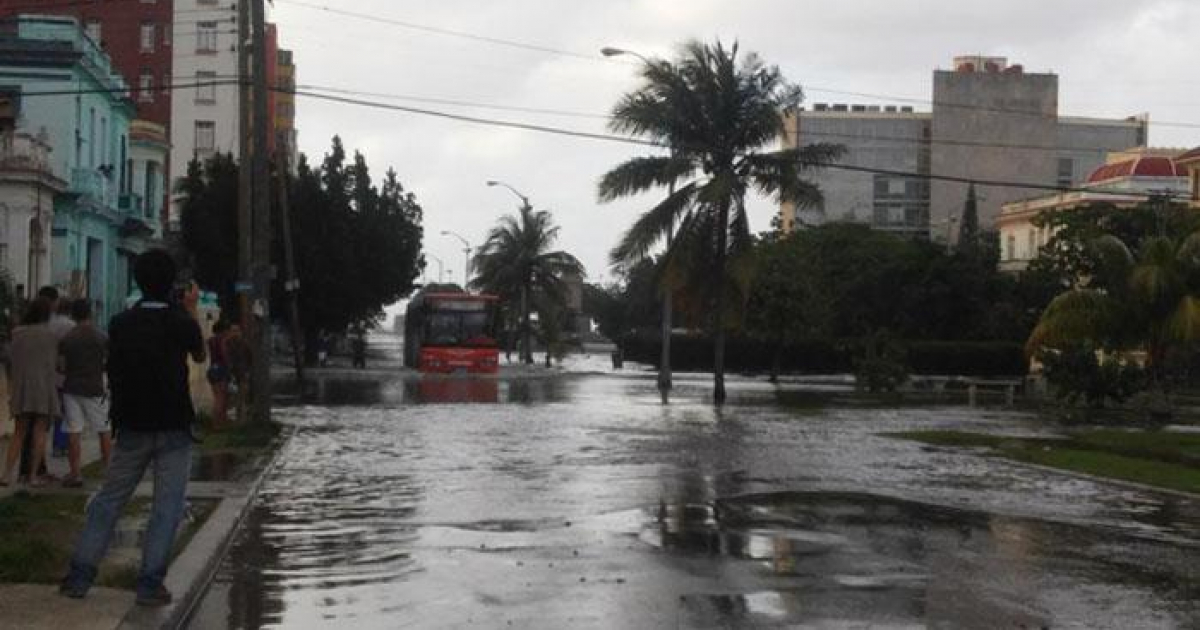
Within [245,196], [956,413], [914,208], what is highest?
[914,208]

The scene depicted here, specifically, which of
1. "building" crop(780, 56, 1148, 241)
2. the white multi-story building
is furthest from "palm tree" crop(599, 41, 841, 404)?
the white multi-story building

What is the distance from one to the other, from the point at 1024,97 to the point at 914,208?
2457 cm

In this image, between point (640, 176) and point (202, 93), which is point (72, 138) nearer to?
point (640, 176)

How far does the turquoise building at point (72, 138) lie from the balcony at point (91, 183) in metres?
0.03

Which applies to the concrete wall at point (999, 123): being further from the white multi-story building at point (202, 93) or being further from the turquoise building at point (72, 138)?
the turquoise building at point (72, 138)

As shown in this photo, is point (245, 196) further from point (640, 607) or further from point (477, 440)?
point (640, 607)

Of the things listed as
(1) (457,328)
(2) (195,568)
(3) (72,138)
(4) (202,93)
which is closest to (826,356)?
(1) (457,328)

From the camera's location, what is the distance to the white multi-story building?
99.2 metres

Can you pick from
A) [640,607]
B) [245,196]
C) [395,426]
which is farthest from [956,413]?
[640,607]

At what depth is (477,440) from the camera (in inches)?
974

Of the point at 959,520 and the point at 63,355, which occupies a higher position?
the point at 63,355

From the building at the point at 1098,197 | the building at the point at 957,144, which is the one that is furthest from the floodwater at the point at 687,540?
the building at the point at 957,144

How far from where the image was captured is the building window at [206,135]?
3957 inches

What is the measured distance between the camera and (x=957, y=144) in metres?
116
